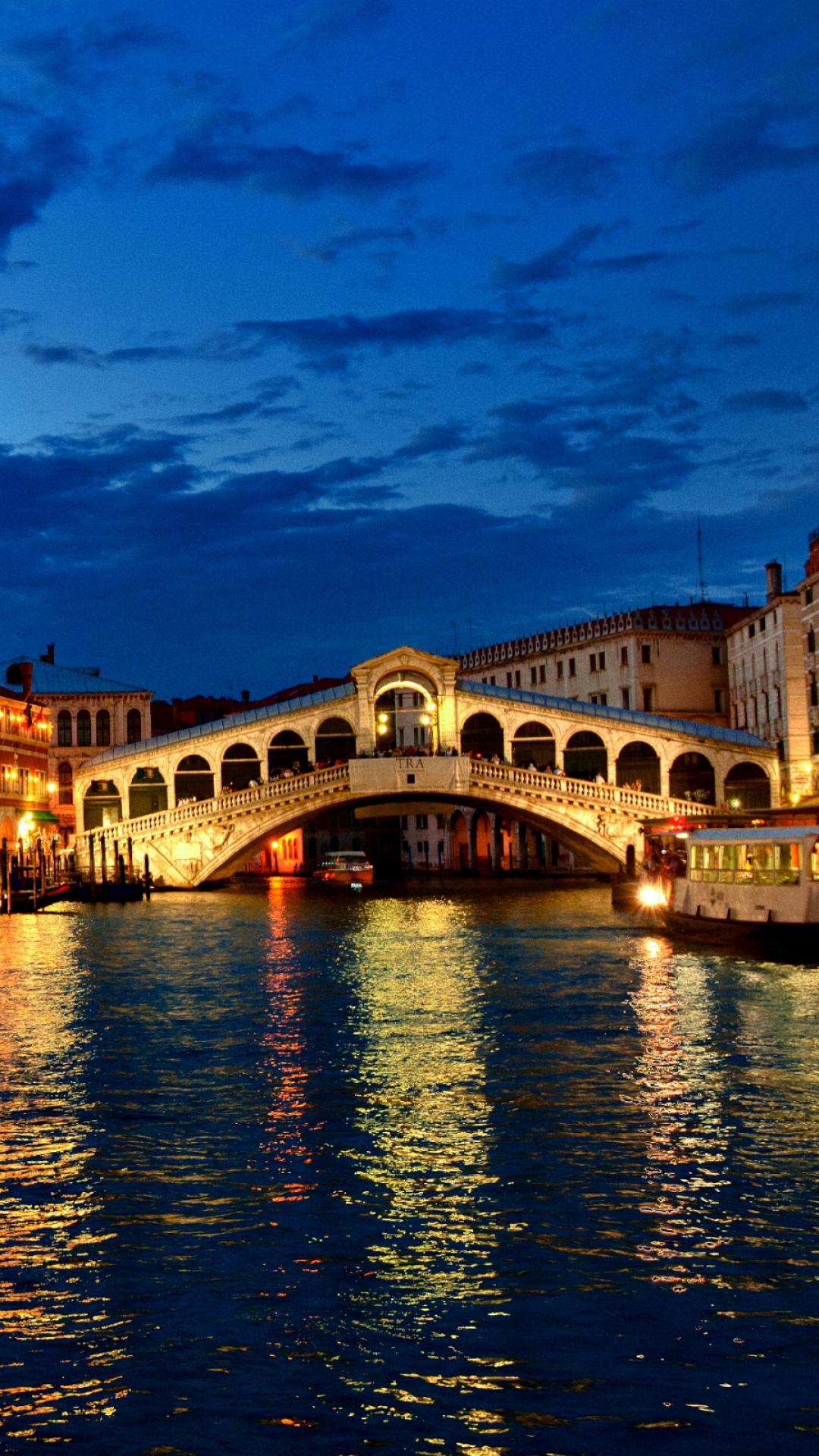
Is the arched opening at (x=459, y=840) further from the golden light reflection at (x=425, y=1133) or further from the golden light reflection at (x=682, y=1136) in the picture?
the golden light reflection at (x=682, y=1136)

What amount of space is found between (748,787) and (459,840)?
2831cm

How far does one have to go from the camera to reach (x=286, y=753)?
61344 millimetres

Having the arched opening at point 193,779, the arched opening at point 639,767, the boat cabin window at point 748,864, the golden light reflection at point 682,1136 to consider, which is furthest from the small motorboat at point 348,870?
the golden light reflection at point 682,1136

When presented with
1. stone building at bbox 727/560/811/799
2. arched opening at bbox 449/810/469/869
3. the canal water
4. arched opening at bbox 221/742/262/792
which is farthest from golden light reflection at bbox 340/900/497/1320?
arched opening at bbox 449/810/469/869

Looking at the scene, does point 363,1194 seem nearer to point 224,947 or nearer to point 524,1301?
point 524,1301

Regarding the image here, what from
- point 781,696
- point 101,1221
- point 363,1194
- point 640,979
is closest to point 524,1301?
point 363,1194

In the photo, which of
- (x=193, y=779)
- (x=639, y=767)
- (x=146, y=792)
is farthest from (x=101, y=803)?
(x=639, y=767)

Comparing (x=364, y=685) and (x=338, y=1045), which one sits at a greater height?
(x=364, y=685)

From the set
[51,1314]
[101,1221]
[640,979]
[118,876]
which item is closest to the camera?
[51,1314]

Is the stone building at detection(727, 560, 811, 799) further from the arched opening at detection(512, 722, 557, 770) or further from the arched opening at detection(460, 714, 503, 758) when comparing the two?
the arched opening at detection(460, 714, 503, 758)

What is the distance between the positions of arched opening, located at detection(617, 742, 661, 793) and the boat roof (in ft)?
84.6

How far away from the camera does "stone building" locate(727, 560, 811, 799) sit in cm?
5375

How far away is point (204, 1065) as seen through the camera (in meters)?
16.9

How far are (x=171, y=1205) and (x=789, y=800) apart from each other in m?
45.9
